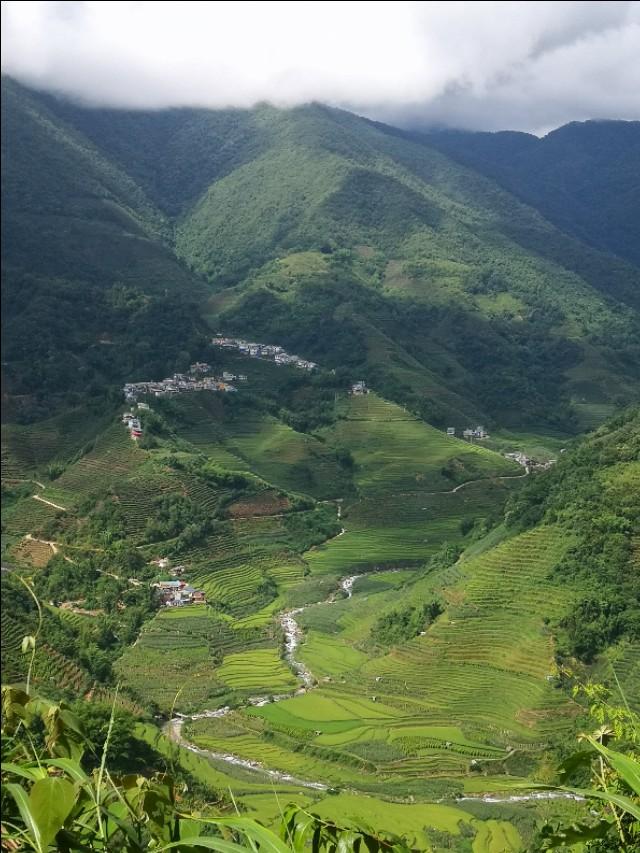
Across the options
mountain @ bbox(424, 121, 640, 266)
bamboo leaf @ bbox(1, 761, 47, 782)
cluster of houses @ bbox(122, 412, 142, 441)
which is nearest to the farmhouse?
mountain @ bbox(424, 121, 640, 266)

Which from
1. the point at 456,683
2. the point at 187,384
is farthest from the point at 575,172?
the point at 456,683

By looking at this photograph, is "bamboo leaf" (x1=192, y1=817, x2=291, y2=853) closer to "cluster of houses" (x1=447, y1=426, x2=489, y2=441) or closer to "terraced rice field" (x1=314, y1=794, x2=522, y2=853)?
"terraced rice field" (x1=314, y1=794, x2=522, y2=853)

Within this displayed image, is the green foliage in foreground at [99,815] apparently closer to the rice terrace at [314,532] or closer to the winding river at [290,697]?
the rice terrace at [314,532]

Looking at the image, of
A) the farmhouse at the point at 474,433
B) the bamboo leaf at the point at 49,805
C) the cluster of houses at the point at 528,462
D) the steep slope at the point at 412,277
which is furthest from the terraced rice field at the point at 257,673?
the farmhouse at the point at 474,433

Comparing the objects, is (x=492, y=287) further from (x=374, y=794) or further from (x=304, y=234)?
(x=374, y=794)

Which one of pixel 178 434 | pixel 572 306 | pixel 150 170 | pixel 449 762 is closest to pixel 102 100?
pixel 150 170

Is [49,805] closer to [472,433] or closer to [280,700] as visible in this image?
[280,700]
